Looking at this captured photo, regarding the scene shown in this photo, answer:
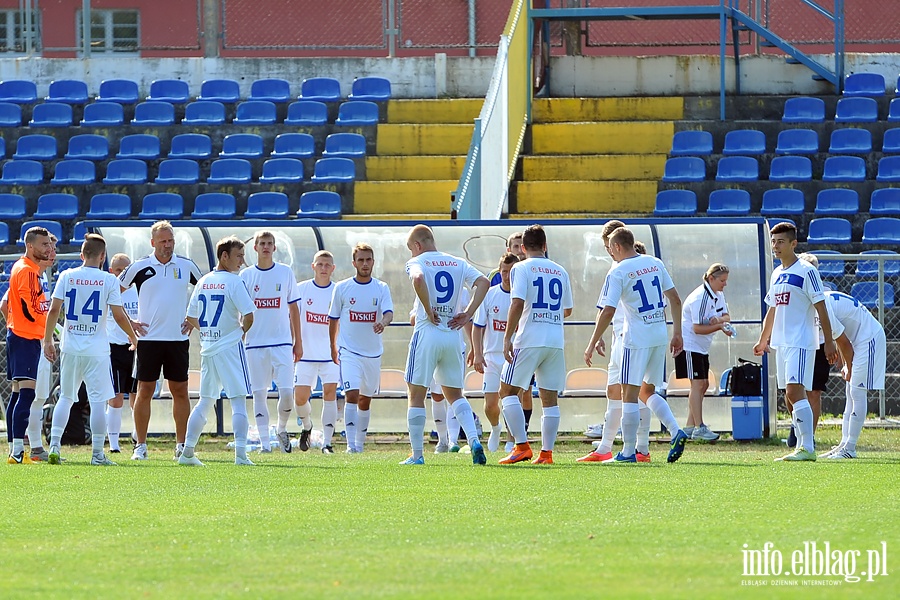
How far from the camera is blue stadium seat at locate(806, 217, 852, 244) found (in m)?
19.8

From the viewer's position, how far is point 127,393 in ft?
51.4

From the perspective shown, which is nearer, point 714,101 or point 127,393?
point 127,393

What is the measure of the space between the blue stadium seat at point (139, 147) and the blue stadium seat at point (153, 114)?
0.40 meters

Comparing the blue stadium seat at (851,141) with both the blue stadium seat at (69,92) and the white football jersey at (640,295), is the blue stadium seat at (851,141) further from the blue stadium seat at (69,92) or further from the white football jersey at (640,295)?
the blue stadium seat at (69,92)

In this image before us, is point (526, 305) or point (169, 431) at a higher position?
point (526, 305)

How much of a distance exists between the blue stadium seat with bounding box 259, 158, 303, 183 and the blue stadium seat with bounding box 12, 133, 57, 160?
4001 millimetres

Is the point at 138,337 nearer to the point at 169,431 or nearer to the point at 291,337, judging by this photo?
the point at 291,337

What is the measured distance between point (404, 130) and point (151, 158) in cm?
432

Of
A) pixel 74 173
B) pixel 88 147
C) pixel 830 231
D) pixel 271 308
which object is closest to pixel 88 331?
pixel 271 308

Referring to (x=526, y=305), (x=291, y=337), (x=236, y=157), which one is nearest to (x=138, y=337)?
(x=291, y=337)

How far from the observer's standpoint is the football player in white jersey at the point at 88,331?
11602mm

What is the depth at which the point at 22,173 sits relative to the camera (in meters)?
23.3

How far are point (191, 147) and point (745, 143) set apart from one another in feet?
30.3

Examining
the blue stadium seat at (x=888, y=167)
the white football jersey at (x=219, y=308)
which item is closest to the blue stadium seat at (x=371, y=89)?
the blue stadium seat at (x=888, y=167)
